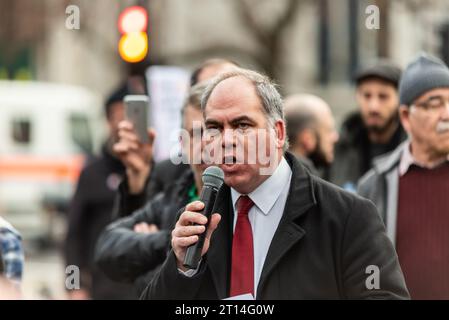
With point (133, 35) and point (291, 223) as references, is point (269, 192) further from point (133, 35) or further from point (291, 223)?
point (133, 35)

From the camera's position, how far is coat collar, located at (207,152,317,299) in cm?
427

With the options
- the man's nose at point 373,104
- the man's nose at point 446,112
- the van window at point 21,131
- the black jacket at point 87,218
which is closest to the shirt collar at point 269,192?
the man's nose at point 446,112

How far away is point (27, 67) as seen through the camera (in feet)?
117

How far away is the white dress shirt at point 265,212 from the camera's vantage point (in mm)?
4324

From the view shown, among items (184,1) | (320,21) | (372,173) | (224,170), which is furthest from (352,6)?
(224,170)

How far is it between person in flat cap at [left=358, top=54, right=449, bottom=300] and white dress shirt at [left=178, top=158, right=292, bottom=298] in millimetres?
1930

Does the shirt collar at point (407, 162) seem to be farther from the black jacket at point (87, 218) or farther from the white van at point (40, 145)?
the white van at point (40, 145)

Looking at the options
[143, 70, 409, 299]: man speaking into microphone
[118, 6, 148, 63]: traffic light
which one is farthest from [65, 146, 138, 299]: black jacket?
[143, 70, 409, 299]: man speaking into microphone

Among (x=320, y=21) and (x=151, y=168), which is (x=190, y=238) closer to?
(x=151, y=168)

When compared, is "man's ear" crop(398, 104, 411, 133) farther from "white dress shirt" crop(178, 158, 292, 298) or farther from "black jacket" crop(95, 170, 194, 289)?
"white dress shirt" crop(178, 158, 292, 298)

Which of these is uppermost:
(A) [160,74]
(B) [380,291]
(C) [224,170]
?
(A) [160,74]

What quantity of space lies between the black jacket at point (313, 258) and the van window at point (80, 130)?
2018 cm

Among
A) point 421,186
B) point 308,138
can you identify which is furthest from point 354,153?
point 421,186

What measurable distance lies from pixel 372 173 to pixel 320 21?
76.1 feet
